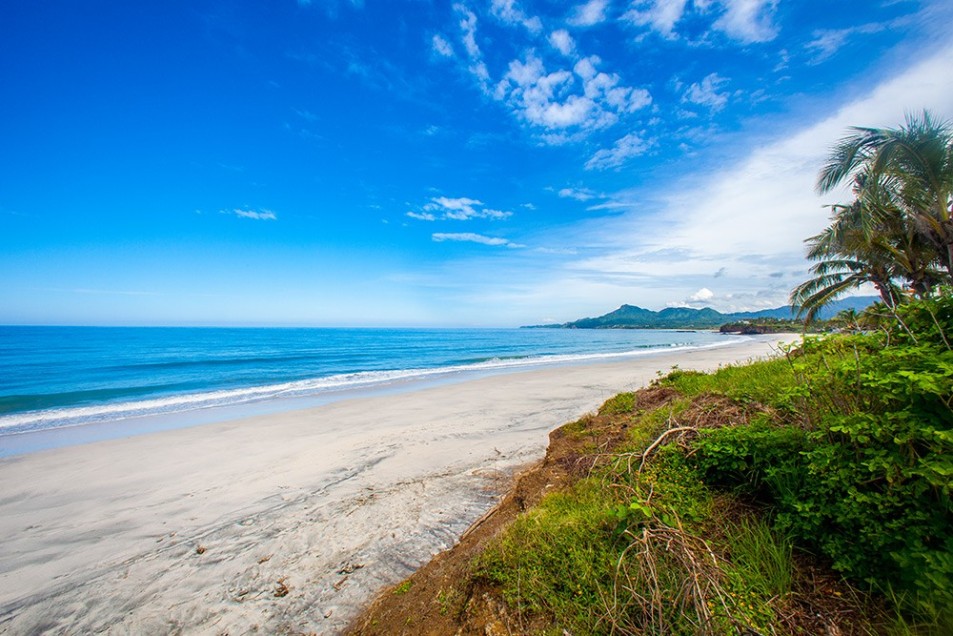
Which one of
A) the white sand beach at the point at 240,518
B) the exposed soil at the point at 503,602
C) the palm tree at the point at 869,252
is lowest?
the white sand beach at the point at 240,518

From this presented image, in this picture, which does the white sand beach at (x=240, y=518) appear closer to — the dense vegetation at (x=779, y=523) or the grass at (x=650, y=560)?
the grass at (x=650, y=560)

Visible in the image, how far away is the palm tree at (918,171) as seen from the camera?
36.8ft

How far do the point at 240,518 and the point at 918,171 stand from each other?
20.7 meters

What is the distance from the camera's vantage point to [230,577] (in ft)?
14.8

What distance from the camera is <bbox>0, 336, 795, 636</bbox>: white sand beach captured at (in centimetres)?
409

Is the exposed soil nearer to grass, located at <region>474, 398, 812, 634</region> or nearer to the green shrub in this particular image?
grass, located at <region>474, 398, 812, 634</region>

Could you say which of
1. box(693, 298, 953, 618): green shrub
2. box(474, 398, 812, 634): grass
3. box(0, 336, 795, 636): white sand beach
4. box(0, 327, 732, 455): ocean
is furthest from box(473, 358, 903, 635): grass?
box(0, 327, 732, 455): ocean

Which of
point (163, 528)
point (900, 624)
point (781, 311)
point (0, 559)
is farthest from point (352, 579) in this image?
point (781, 311)

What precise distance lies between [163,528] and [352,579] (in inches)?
160

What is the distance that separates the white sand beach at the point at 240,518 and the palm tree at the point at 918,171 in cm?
1198

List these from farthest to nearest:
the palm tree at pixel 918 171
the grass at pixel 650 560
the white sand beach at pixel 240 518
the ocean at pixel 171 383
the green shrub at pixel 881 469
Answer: the ocean at pixel 171 383
the palm tree at pixel 918 171
the white sand beach at pixel 240 518
the grass at pixel 650 560
the green shrub at pixel 881 469

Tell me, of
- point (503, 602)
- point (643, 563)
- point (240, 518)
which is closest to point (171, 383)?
point (240, 518)

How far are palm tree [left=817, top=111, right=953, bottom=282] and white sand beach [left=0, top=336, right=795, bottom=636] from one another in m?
12.0

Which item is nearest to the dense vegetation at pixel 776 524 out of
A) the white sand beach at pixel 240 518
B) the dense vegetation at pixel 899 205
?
the white sand beach at pixel 240 518
